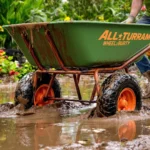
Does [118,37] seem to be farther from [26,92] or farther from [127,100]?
[26,92]

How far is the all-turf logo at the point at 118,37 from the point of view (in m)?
3.77

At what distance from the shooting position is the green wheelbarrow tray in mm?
3645

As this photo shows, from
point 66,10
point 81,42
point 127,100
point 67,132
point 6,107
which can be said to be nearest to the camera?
point 67,132

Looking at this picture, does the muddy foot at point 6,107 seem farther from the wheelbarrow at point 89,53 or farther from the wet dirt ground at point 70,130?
the wheelbarrow at point 89,53

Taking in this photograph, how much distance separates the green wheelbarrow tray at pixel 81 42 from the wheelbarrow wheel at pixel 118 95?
0.21 m

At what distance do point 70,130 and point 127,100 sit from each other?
→ 0.87 m

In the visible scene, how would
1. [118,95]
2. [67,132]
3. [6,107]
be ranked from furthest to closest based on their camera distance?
[6,107]
[118,95]
[67,132]

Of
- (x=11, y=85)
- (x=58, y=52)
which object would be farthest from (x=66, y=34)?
(x=11, y=85)

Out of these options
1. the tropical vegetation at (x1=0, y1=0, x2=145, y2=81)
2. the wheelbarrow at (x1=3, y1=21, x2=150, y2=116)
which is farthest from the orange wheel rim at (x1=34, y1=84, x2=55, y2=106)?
the tropical vegetation at (x1=0, y1=0, x2=145, y2=81)

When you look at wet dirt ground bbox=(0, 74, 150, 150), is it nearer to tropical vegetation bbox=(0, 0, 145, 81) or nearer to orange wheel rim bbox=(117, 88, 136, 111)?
orange wheel rim bbox=(117, 88, 136, 111)

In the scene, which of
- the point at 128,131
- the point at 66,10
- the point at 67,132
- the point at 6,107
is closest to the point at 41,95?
the point at 6,107

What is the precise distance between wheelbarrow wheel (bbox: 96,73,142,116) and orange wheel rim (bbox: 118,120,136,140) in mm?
219

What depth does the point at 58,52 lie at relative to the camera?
3.86m

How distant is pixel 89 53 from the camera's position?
12.3 ft
